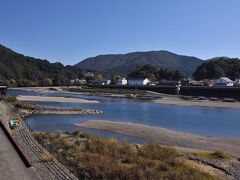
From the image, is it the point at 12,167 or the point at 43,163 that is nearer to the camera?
the point at 12,167

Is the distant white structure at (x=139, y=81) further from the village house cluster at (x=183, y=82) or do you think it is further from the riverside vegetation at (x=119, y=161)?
the riverside vegetation at (x=119, y=161)

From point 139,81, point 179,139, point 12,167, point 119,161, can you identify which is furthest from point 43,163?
point 139,81

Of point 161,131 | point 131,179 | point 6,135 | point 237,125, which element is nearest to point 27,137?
point 6,135

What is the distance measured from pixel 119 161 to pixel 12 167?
196 inches

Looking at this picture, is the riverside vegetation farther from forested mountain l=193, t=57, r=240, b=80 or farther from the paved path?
forested mountain l=193, t=57, r=240, b=80

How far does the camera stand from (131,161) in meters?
19.0

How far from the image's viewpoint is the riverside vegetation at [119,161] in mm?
16312

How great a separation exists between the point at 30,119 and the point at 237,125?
2347 cm

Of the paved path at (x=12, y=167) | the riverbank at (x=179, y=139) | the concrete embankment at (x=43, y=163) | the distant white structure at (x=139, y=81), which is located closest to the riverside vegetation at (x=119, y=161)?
the concrete embankment at (x=43, y=163)

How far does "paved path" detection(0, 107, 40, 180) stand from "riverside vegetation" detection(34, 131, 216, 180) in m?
2.01

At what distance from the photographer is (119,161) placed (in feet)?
61.7

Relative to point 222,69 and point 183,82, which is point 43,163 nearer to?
point 183,82

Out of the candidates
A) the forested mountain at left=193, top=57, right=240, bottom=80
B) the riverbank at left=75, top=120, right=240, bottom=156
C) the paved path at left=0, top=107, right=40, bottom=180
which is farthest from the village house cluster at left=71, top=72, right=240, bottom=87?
the paved path at left=0, top=107, right=40, bottom=180

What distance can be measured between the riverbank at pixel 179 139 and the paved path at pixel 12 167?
496 inches
